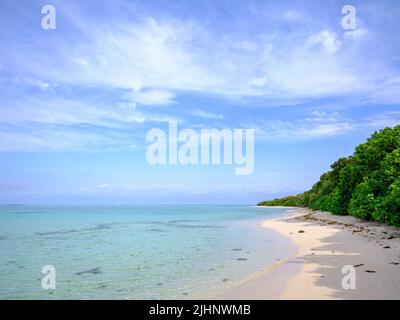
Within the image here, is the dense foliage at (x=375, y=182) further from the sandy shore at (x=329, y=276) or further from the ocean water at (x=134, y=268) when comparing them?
the ocean water at (x=134, y=268)

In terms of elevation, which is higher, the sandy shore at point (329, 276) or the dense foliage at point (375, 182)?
the dense foliage at point (375, 182)

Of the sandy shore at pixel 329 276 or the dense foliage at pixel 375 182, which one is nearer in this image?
the sandy shore at pixel 329 276

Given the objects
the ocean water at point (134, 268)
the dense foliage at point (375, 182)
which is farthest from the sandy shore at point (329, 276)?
the dense foliage at point (375, 182)

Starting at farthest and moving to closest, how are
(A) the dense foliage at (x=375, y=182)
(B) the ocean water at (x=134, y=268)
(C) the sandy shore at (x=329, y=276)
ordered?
(A) the dense foliage at (x=375, y=182) < (B) the ocean water at (x=134, y=268) < (C) the sandy shore at (x=329, y=276)

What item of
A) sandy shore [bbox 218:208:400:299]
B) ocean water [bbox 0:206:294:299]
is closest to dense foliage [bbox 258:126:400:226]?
sandy shore [bbox 218:208:400:299]

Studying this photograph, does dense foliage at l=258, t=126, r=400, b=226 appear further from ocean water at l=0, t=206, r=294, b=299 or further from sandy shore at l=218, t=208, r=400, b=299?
ocean water at l=0, t=206, r=294, b=299

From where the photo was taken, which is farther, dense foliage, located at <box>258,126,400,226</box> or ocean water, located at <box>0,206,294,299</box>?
dense foliage, located at <box>258,126,400,226</box>

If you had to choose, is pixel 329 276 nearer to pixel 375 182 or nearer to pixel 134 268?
pixel 134 268

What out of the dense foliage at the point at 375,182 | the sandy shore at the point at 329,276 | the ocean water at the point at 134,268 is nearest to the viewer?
the sandy shore at the point at 329,276

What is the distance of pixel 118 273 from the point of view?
15469mm

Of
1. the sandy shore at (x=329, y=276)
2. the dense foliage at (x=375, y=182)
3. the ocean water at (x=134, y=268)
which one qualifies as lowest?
the ocean water at (x=134, y=268)

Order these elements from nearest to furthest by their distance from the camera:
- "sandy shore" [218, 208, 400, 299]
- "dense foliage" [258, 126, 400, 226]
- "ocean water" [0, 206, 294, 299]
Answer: "sandy shore" [218, 208, 400, 299] → "ocean water" [0, 206, 294, 299] → "dense foliage" [258, 126, 400, 226]
